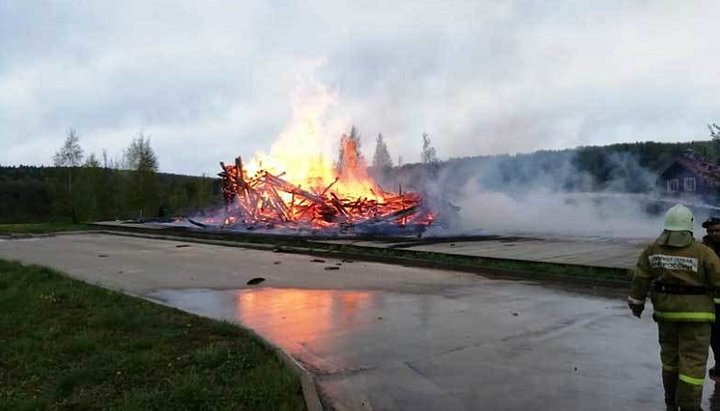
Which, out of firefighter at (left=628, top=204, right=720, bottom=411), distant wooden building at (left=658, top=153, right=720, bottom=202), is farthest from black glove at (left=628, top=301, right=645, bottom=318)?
distant wooden building at (left=658, top=153, right=720, bottom=202)

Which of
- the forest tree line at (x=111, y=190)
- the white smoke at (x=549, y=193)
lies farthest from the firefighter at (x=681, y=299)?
the forest tree line at (x=111, y=190)

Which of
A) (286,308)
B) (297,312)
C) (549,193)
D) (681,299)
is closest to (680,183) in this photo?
(549,193)

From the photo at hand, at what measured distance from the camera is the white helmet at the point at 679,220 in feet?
15.2

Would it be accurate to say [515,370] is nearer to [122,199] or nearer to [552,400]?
[552,400]

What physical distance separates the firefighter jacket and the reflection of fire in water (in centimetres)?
376

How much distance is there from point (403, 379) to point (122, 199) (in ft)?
145

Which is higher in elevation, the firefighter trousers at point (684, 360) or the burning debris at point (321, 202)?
the burning debris at point (321, 202)

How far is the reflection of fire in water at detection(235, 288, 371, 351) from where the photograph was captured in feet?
24.5

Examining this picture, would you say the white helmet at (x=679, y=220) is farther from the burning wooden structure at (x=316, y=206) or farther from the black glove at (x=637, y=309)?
the burning wooden structure at (x=316, y=206)

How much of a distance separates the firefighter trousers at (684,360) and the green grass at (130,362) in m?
2.87

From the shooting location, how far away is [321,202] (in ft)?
83.4

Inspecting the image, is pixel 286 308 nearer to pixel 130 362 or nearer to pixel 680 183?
pixel 130 362

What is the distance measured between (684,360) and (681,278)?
0.61 metres

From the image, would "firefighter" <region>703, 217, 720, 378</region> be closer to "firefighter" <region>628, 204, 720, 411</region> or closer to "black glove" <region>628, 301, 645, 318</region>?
"firefighter" <region>628, 204, 720, 411</region>
